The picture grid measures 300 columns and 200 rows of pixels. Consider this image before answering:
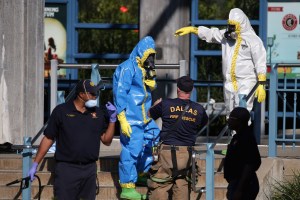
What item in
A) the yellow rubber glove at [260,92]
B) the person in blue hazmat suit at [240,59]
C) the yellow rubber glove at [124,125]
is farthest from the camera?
the person in blue hazmat suit at [240,59]

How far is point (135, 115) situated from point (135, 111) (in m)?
0.05

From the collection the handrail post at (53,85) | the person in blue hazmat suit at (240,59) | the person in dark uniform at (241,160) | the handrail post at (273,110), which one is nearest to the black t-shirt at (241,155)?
the person in dark uniform at (241,160)

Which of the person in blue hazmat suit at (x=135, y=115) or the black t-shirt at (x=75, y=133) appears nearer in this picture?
the black t-shirt at (x=75, y=133)

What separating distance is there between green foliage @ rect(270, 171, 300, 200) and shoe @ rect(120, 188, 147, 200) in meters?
1.55

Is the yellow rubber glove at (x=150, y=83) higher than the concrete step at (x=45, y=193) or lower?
higher

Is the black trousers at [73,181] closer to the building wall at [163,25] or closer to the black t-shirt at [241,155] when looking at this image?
the black t-shirt at [241,155]

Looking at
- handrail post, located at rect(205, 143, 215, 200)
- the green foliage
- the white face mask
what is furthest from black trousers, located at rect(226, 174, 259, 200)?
the green foliage

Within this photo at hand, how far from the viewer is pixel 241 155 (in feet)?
37.6

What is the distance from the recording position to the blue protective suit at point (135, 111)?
44.5 ft

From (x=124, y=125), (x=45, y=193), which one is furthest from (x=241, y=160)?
(x=45, y=193)

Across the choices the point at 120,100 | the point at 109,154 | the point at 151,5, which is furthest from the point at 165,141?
the point at 151,5

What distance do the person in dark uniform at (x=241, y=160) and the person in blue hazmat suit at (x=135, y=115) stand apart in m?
2.19

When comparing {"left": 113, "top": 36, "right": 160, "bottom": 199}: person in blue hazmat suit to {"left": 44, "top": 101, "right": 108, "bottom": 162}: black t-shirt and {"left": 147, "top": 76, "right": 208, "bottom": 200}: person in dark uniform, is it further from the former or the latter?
{"left": 44, "top": 101, "right": 108, "bottom": 162}: black t-shirt

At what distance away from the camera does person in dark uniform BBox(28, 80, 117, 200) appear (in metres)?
11.8
